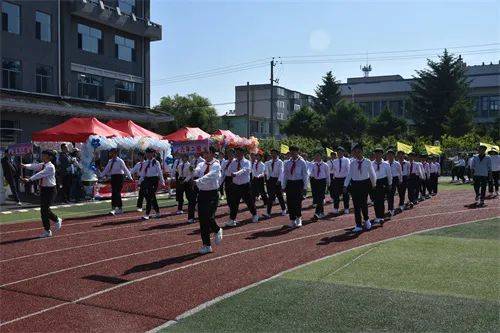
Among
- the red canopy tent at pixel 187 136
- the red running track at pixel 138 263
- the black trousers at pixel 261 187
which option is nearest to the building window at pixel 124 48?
the red canopy tent at pixel 187 136

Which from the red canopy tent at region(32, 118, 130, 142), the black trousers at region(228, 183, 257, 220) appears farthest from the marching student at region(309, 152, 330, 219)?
the red canopy tent at region(32, 118, 130, 142)

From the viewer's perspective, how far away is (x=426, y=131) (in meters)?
63.1

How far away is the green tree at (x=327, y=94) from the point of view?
71750 millimetres

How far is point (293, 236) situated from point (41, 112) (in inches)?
1024

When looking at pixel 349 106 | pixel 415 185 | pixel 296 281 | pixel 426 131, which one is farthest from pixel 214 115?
pixel 296 281

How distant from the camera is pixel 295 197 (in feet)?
45.2

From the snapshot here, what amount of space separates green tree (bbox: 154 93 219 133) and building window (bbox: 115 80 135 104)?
59.2 feet

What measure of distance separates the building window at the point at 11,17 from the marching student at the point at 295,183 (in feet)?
83.4

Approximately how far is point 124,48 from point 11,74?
1149 cm

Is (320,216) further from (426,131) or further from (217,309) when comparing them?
(426,131)

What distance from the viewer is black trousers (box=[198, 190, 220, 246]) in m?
10.3

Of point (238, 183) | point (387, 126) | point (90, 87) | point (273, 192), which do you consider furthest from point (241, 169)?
point (387, 126)

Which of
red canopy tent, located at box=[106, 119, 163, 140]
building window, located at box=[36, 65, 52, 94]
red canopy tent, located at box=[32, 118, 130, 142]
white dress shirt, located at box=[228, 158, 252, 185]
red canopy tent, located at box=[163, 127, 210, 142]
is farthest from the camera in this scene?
building window, located at box=[36, 65, 52, 94]

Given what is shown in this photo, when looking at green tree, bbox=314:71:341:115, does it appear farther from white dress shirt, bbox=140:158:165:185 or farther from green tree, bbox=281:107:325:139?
white dress shirt, bbox=140:158:165:185
